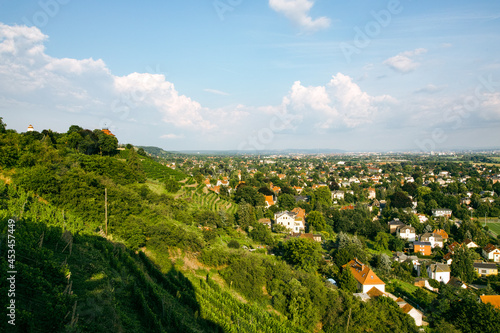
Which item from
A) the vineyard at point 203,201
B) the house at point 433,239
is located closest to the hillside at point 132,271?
the vineyard at point 203,201

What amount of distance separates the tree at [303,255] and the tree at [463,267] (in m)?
11.1

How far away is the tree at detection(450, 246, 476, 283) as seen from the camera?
21766mm

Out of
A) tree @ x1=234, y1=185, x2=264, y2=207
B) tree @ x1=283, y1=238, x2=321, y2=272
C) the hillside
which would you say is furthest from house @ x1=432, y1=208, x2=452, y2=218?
tree @ x1=283, y1=238, x2=321, y2=272

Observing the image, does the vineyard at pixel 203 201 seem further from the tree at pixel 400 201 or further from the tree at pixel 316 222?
the tree at pixel 400 201

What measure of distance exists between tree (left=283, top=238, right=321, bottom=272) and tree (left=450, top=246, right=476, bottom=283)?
36.3 feet

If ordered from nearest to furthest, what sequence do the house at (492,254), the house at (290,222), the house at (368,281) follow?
the house at (368,281), the house at (492,254), the house at (290,222)

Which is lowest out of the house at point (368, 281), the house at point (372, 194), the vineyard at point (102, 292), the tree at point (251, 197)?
the house at point (372, 194)

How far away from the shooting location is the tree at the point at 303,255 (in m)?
19.0

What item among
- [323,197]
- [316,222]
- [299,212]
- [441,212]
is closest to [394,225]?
[316,222]

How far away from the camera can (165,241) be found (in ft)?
48.4

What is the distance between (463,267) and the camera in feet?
72.0

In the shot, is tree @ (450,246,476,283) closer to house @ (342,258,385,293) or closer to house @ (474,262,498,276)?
house @ (474,262,498,276)

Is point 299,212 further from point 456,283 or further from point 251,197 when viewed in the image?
point 456,283

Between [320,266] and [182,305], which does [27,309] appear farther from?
[320,266]
